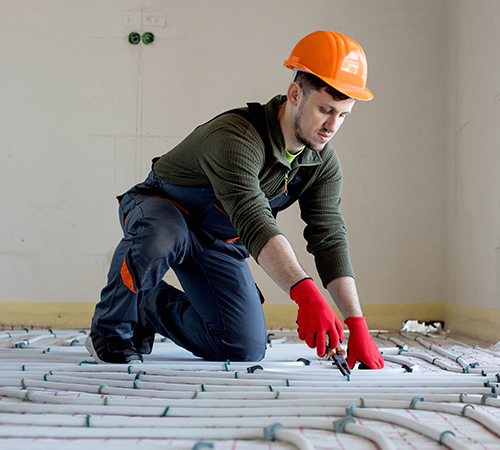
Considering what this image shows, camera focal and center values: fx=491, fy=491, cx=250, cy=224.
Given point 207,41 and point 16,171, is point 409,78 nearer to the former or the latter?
point 207,41

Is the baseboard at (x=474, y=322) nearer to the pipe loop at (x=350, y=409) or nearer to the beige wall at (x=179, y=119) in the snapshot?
the beige wall at (x=179, y=119)

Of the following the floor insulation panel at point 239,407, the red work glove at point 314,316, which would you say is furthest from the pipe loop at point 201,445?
the red work glove at point 314,316

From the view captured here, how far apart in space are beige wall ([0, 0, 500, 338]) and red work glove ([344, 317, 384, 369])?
60.4 inches

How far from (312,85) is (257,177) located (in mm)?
321

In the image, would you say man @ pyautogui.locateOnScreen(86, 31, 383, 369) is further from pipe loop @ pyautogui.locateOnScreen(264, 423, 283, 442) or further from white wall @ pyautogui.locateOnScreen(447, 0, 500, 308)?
white wall @ pyautogui.locateOnScreen(447, 0, 500, 308)

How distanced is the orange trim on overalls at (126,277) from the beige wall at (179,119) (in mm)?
1485

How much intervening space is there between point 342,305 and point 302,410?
586 millimetres

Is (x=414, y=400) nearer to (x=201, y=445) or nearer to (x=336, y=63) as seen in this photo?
(x=201, y=445)

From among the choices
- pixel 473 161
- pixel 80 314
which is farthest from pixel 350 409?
pixel 80 314

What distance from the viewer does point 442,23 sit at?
9.95ft

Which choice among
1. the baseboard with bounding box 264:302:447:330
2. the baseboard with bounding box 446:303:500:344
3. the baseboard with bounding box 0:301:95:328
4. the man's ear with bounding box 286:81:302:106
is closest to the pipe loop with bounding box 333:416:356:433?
the man's ear with bounding box 286:81:302:106

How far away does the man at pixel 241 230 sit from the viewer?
135cm

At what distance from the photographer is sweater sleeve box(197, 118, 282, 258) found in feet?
4.38

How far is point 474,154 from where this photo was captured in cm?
261
